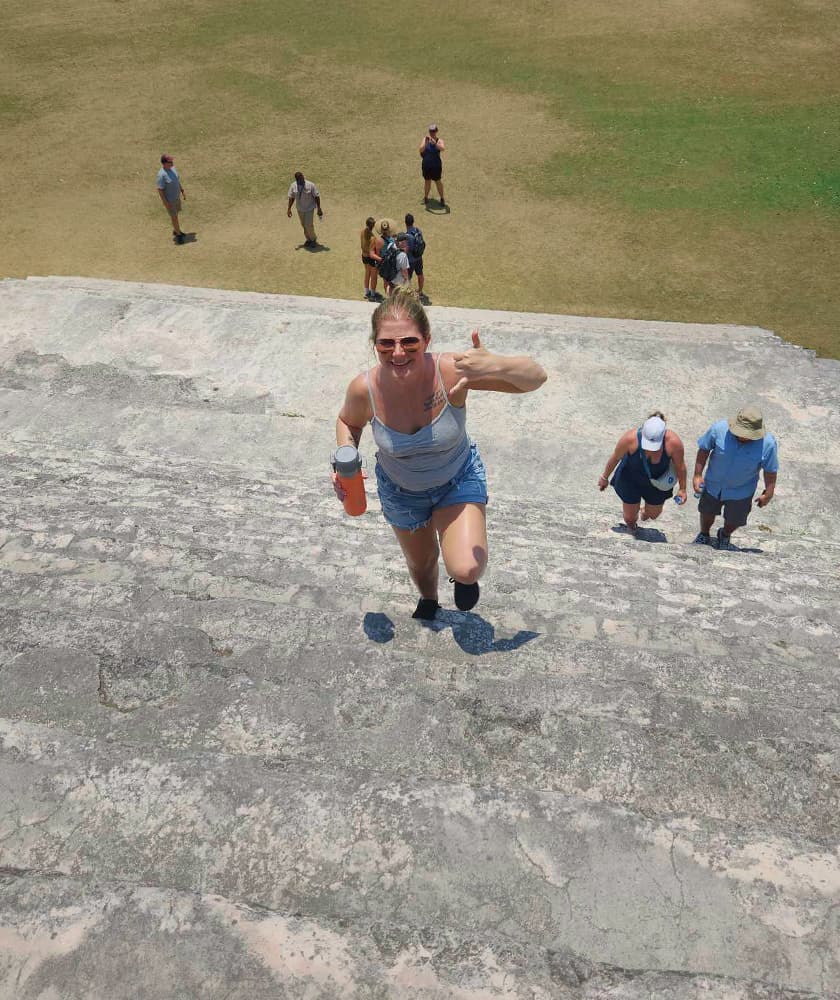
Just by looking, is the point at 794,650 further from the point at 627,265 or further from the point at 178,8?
the point at 178,8

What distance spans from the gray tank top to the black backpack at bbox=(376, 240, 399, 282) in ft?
20.9

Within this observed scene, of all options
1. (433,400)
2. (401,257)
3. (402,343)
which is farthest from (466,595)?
(401,257)

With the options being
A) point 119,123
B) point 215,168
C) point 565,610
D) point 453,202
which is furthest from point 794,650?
point 119,123

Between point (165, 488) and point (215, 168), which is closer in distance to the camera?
point (165, 488)

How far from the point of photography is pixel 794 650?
406cm

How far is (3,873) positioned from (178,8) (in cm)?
2504

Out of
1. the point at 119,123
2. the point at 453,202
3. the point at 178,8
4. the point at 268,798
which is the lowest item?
the point at 268,798

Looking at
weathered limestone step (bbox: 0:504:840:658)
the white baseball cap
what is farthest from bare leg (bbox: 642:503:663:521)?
weathered limestone step (bbox: 0:504:840:658)

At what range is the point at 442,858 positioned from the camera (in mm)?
2615

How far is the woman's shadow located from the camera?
12.8 ft

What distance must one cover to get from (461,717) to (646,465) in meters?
3.13

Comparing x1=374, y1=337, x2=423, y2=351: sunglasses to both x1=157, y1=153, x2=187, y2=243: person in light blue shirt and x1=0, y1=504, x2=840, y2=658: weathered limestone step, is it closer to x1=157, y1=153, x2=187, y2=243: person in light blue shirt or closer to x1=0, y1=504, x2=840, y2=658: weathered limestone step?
x1=0, y1=504, x2=840, y2=658: weathered limestone step

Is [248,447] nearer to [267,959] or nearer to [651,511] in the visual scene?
[651,511]

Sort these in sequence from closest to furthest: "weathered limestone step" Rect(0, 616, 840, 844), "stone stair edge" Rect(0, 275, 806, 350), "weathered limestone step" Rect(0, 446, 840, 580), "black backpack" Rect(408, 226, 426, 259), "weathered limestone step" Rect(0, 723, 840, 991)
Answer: "weathered limestone step" Rect(0, 723, 840, 991) → "weathered limestone step" Rect(0, 616, 840, 844) → "weathered limestone step" Rect(0, 446, 840, 580) → "stone stair edge" Rect(0, 275, 806, 350) → "black backpack" Rect(408, 226, 426, 259)
